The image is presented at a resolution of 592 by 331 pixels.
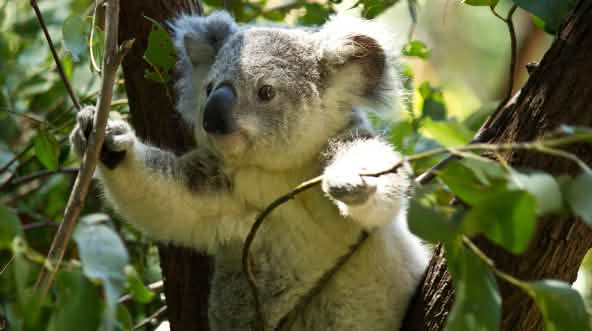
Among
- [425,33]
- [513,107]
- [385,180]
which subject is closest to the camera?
[513,107]

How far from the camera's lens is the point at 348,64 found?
9.12ft

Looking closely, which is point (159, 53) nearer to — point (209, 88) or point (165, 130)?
point (209, 88)

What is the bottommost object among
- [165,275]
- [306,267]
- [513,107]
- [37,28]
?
[165,275]

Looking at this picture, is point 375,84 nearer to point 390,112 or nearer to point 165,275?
point 390,112

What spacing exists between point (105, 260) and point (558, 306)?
803 mm

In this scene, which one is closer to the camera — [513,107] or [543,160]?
[543,160]

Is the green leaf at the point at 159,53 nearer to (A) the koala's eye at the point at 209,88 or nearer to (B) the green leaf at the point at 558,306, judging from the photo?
(A) the koala's eye at the point at 209,88

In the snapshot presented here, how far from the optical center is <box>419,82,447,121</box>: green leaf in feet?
11.7

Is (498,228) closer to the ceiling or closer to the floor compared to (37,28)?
closer to the ceiling

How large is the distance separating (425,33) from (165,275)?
7834 millimetres

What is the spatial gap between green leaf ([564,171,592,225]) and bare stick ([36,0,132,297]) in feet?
3.26

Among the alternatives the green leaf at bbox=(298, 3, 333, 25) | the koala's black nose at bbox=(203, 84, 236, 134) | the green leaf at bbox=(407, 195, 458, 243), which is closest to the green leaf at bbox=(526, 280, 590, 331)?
the green leaf at bbox=(407, 195, 458, 243)

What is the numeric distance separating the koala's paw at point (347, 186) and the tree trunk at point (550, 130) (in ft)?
1.34

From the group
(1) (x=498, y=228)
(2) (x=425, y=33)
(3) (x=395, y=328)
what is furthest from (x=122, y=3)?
(2) (x=425, y=33)
